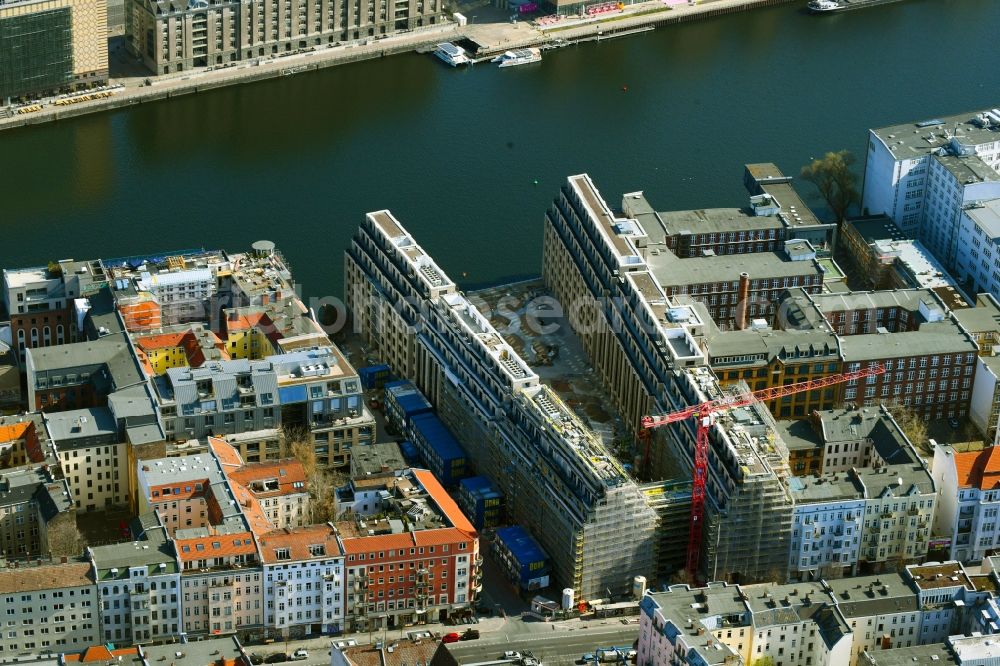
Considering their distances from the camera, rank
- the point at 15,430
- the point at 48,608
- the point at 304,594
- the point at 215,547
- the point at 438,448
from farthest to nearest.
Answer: the point at 438,448 → the point at 15,430 → the point at 304,594 → the point at 215,547 → the point at 48,608

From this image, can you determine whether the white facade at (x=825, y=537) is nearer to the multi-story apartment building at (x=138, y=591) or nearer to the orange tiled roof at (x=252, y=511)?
the orange tiled roof at (x=252, y=511)

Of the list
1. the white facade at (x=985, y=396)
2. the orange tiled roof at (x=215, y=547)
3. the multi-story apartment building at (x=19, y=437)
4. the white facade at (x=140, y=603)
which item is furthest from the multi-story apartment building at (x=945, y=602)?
the multi-story apartment building at (x=19, y=437)

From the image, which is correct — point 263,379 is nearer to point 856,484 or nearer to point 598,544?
point 598,544

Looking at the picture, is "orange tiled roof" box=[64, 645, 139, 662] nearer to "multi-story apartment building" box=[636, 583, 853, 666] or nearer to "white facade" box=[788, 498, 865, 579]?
"multi-story apartment building" box=[636, 583, 853, 666]

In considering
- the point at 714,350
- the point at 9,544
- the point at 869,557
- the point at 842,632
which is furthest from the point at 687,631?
the point at 9,544

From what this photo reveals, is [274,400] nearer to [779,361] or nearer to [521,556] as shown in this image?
[521,556]

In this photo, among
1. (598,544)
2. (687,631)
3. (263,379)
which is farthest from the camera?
(263,379)

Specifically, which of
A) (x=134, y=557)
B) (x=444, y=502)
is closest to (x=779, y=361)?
(x=444, y=502)
